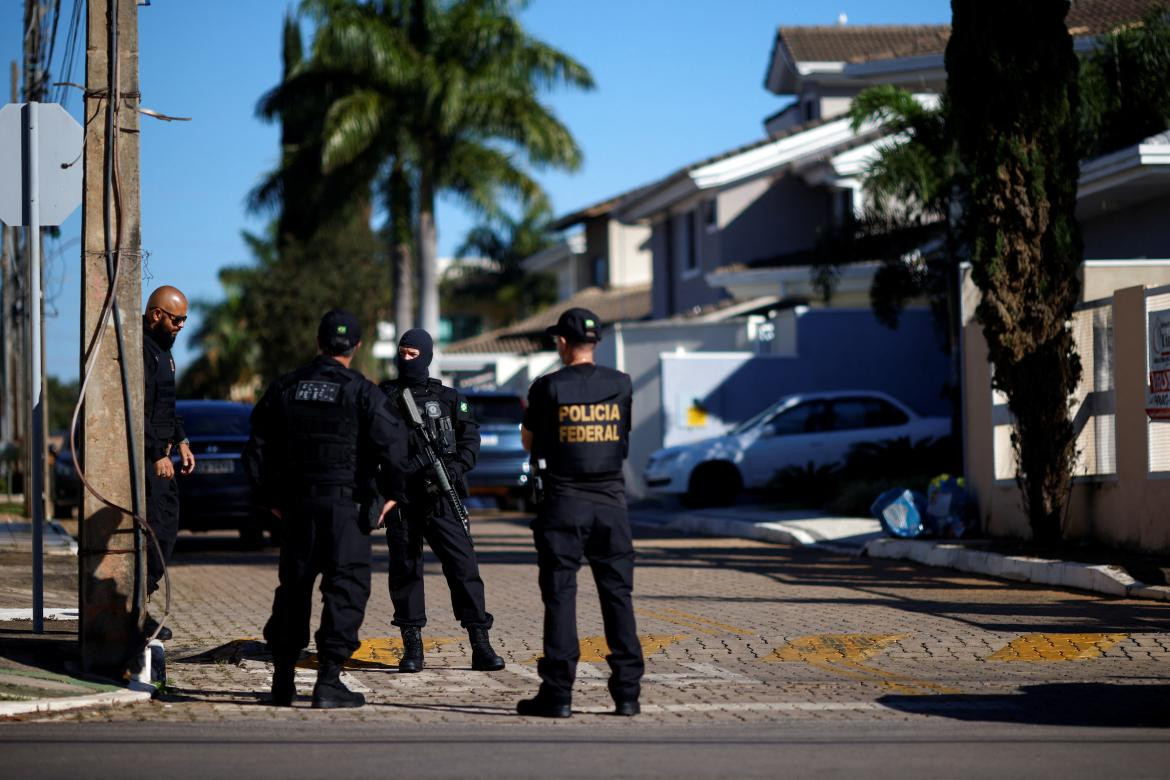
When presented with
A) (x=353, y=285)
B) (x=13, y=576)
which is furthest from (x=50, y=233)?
(x=353, y=285)

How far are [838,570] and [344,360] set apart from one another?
8.07m

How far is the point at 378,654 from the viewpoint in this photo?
9.14 m

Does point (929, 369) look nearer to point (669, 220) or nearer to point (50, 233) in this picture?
point (669, 220)

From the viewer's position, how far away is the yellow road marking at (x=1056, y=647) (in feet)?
29.1

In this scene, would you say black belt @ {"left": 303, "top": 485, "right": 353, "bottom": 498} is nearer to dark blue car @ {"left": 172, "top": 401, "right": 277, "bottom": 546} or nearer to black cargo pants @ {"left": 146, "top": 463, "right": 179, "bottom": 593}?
black cargo pants @ {"left": 146, "top": 463, "right": 179, "bottom": 593}

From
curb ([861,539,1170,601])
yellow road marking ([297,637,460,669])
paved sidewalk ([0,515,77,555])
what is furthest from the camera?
paved sidewalk ([0,515,77,555])

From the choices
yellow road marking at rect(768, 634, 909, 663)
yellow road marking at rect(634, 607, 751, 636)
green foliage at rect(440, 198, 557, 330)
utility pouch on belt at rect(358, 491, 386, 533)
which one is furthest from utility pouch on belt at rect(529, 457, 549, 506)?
green foliage at rect(440, 198, 557, 330)

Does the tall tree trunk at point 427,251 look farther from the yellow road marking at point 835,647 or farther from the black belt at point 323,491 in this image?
the black belt at point 323,491

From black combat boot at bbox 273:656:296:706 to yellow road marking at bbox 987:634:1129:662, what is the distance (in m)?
4.07

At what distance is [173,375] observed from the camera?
938 cm

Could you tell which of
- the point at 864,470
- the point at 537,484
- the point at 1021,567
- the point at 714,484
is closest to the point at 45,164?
the point at 537,484

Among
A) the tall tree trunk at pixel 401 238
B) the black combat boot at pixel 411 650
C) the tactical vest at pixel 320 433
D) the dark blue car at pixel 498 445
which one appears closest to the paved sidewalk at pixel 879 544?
the dark blue car at pixel 498 445

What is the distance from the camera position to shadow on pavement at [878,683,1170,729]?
22.7 feet

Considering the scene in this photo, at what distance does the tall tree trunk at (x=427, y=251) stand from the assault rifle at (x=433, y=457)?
2491cm
